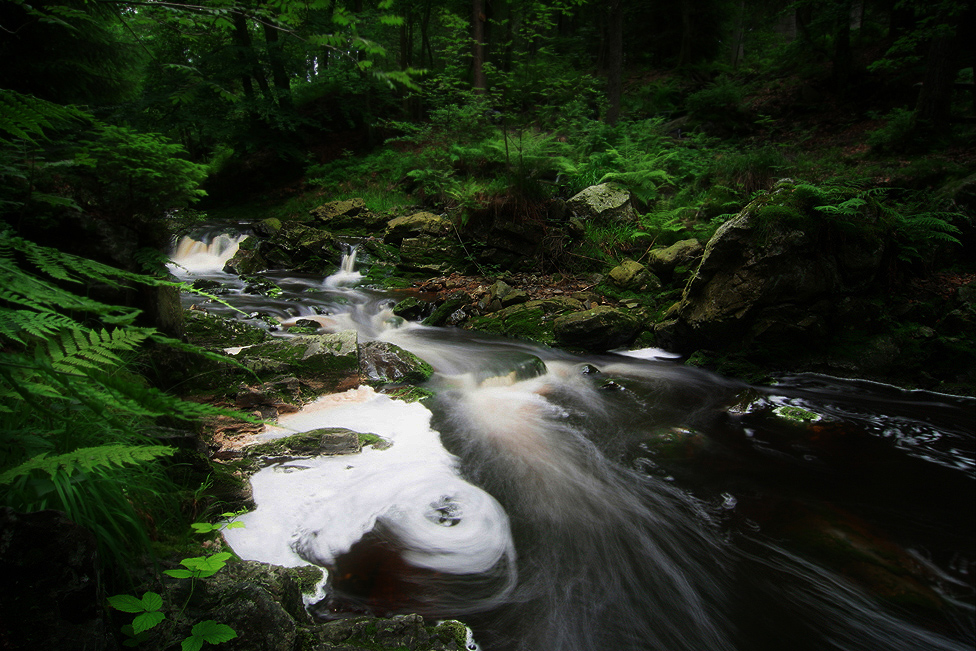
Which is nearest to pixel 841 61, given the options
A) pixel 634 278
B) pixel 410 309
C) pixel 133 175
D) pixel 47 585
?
pixel 634 278

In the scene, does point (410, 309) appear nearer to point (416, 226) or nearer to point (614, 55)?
point (416, 226)

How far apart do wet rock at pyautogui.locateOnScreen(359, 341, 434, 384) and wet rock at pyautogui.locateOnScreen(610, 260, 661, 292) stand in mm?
4024

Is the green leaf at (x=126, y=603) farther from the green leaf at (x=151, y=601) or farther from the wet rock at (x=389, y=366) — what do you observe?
the wet rock at (x=389, y=366)

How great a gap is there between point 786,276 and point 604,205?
431 centimetres

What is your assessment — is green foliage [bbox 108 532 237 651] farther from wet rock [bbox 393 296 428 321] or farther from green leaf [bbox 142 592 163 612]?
wet rock [bbox 393 296 428 321]

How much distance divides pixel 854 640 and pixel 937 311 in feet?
17.9

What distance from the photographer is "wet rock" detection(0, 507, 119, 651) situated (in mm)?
1321

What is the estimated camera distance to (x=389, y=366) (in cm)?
620

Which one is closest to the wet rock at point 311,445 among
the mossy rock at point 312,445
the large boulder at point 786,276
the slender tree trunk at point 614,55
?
the mossy rock at point 312,445

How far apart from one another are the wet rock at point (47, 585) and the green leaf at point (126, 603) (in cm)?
7

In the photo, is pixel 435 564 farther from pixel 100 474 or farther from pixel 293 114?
pixel 293 114

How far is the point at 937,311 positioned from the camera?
241 inches

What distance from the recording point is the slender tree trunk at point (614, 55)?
41.1ft

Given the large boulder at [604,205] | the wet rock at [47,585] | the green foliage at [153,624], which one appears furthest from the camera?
the large boulder at [604,205]
